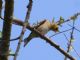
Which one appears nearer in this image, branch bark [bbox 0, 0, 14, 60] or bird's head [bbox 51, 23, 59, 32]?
branch bark [bbox 0, 0, 14, 60]

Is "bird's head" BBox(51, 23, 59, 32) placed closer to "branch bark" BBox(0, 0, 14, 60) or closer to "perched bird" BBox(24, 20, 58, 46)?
"perched bird" BBox(24, 20, 58, 46)

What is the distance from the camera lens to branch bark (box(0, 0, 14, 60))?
3.05 feet

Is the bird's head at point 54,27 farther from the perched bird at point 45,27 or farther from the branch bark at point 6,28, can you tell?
the branch bark at point 6,28

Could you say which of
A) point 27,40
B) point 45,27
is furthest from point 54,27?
point 27,40

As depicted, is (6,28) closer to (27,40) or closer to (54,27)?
(27,40)

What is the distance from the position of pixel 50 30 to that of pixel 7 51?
0.50m

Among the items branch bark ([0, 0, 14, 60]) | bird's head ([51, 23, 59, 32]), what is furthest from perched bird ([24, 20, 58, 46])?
branch bark ([0, 0, 14, 60])

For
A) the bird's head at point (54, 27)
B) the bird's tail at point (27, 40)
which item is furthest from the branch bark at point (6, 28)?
the bird's head at point (54, 27)

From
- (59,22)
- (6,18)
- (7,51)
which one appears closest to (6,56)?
(7,51)

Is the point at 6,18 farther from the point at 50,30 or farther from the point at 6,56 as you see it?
the point at 50,30

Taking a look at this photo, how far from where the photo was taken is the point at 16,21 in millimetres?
1095

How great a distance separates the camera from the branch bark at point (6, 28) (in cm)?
93

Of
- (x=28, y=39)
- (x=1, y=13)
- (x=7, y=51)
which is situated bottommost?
(x=28, y=39)

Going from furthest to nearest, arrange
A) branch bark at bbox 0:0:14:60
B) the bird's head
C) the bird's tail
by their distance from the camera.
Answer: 1. the bird's head
2. the bird's tail
3. branch bark at bbox 0:0:14:60
